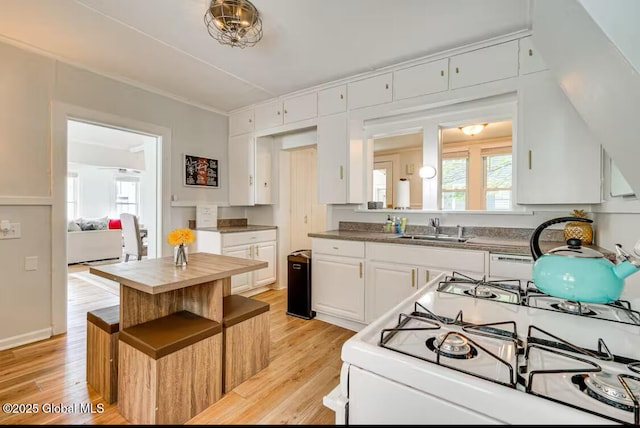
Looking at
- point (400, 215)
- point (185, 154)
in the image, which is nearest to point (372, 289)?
point (400, 215)

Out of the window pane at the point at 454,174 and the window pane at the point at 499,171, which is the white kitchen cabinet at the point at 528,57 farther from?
the window pane at the point at 454,174

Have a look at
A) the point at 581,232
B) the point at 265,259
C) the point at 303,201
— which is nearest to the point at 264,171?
the point at 303,201

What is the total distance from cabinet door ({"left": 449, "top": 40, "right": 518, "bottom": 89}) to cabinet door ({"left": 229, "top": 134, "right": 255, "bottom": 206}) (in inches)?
99.9

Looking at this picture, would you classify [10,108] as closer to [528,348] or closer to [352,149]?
[352,149]

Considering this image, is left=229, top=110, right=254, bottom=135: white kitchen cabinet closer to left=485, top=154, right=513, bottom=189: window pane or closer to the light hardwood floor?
the light hardwood floor

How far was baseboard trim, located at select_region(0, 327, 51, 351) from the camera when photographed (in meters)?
2.45

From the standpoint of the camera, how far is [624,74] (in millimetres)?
896

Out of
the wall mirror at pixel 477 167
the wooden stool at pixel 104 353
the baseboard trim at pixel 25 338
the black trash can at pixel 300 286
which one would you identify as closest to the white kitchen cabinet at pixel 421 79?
the wall mirror at pixel 477 167

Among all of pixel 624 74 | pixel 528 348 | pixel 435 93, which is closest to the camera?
pixel 528 348

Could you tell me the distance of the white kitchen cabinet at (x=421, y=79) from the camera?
2.62 m

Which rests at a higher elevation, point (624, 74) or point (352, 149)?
point (352, 149)

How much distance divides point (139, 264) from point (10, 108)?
192cm

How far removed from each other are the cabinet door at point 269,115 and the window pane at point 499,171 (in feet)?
7.74

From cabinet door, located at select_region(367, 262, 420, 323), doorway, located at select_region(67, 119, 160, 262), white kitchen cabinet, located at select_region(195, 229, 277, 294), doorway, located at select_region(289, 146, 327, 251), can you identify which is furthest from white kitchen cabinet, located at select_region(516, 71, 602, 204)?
doorway, located at select_region(67, 119, 160, 262)
